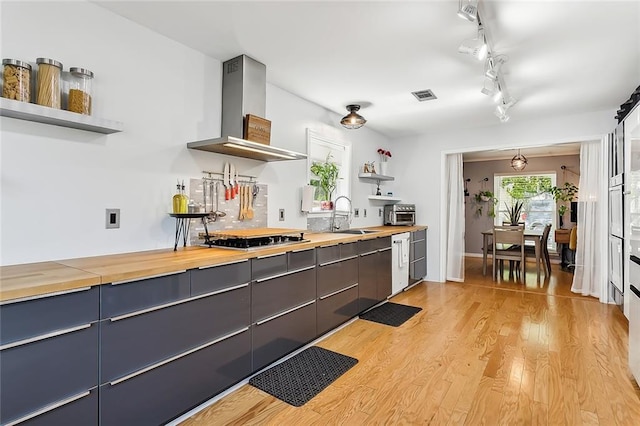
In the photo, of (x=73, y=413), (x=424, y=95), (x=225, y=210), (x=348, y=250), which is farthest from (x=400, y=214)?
(x=73, y=413)

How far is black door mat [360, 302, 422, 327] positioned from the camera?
11.4 ft

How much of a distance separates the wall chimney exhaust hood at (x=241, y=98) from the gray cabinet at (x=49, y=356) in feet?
4.98

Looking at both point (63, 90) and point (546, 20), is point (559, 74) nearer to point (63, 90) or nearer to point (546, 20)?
point (546, 20)

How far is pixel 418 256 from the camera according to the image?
5.04m

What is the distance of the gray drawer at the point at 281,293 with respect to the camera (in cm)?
223

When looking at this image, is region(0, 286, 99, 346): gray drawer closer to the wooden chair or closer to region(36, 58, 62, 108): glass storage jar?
region(36, 58, 62, 108): glass storage jar

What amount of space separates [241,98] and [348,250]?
164 cm

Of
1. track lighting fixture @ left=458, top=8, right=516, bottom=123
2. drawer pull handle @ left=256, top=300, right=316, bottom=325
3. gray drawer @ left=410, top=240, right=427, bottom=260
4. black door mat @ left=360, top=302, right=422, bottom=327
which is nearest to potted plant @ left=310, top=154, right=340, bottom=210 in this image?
black door mat @ left=360, top=302, right=422, bottom=327

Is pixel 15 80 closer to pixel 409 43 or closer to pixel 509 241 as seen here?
pixel 409 43

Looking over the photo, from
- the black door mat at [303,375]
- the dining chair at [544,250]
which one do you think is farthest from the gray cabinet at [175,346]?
the dining chair at [544,250]

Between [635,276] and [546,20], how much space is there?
178 centimetres

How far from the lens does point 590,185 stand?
437 centimetres

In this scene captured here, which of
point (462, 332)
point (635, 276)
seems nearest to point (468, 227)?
point (462, 332)

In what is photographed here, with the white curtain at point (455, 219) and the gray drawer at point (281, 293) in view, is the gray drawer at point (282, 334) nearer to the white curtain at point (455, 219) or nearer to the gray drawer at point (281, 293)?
the gray drawer at point (281, 293)
